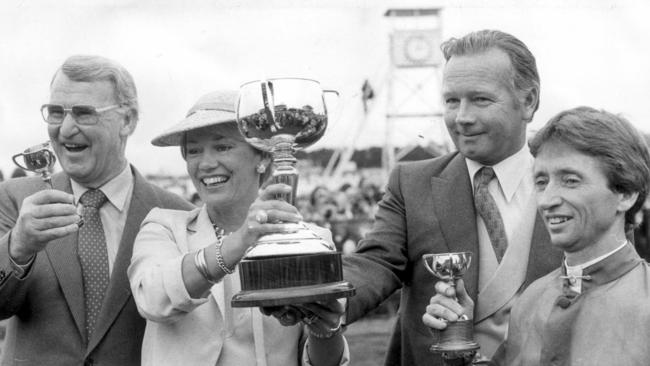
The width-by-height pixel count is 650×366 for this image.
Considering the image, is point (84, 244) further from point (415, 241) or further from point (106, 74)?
point (415, 241)

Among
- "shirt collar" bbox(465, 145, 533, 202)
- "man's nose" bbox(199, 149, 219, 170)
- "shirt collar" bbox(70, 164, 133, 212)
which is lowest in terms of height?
"shirt collar" bbox(70, 164, 133, 212)

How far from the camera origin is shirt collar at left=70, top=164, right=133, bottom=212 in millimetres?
3779

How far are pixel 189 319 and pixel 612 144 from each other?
4.74ft

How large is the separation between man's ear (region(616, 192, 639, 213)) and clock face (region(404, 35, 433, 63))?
30.5m

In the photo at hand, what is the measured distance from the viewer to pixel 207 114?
328 cm

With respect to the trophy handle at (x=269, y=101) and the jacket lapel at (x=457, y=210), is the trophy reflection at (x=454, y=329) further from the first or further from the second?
the trophy handle at (x=269, y=101)

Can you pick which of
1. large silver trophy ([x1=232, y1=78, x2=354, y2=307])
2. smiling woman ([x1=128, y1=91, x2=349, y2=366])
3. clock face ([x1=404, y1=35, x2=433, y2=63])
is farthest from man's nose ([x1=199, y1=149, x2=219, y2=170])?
clock face ([x1=404, y1=35, x2=433, y2=63])

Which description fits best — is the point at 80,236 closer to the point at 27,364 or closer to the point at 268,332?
the point at 27,364

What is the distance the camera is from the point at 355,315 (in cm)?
326

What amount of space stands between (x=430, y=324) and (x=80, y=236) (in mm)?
1508

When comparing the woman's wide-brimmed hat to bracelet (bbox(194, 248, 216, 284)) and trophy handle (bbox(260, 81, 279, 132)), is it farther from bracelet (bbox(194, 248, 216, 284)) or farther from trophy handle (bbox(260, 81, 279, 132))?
bracelet (bbox(194, 248, 216, 284))

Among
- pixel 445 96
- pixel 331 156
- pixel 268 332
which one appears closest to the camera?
pixel 268 332

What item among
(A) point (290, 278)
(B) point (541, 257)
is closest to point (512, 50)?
(B) point (541, 257)

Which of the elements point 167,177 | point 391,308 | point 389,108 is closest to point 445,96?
point 391,308
